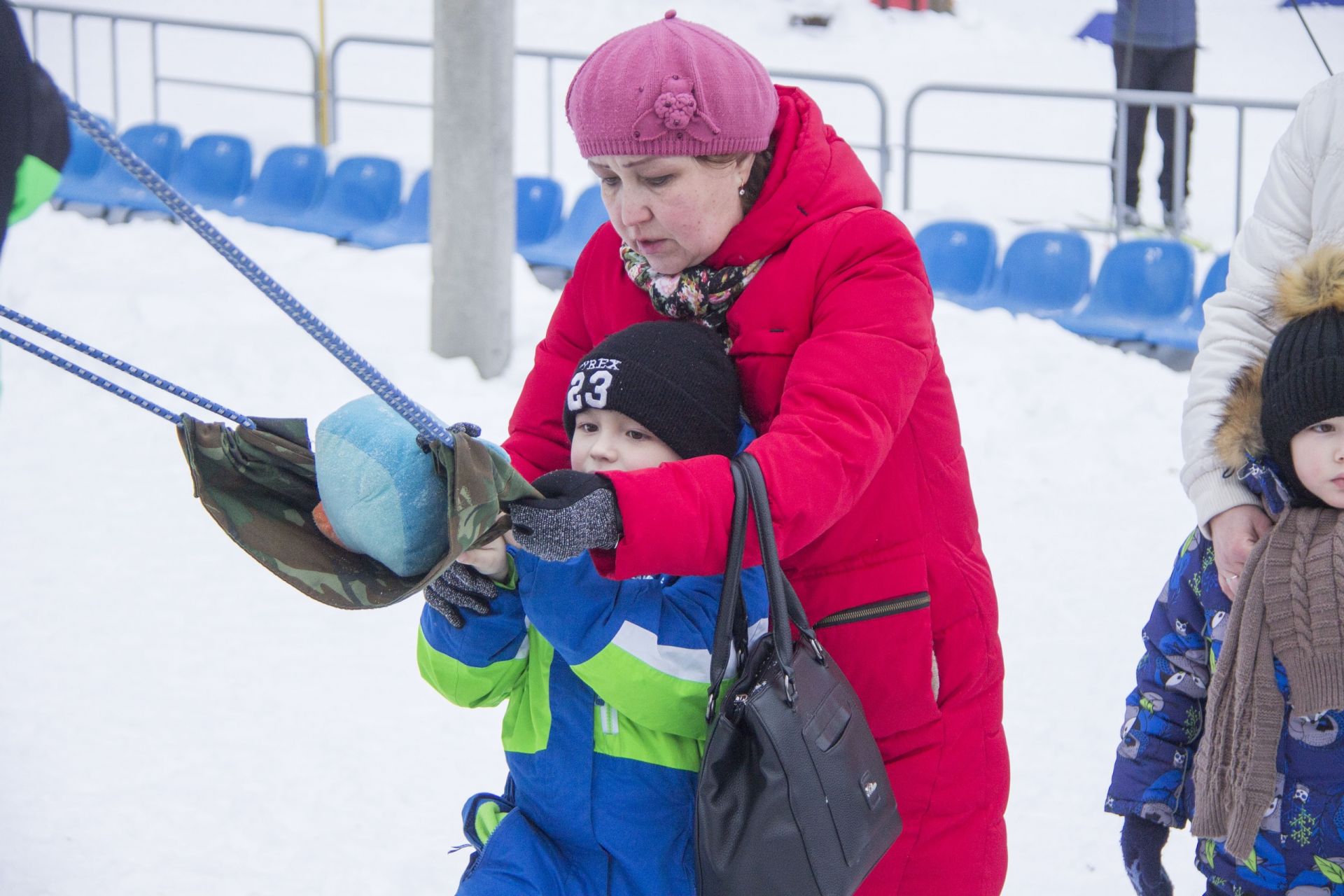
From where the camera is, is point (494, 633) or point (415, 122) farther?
point (415, 122)

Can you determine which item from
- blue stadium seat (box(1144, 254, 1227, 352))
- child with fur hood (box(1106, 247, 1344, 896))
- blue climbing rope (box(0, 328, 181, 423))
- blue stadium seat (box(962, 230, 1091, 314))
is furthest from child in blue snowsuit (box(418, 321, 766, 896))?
blue stadium seat (box(962, 230, 1091, 314))

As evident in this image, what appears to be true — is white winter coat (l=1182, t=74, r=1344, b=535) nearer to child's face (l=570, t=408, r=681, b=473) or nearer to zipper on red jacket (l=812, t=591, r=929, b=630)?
zipper on red jacket (l=812, t=591, r=929, b=630)

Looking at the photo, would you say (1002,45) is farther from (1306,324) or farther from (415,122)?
(1306,324)

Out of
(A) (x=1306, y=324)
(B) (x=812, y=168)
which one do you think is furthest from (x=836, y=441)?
(A) (x=1306, y=324)

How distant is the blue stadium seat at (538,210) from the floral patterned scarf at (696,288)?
7254mm

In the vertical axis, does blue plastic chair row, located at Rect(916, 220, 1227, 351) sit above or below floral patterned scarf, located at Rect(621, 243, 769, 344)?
below

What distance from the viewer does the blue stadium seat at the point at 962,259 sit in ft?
25.9

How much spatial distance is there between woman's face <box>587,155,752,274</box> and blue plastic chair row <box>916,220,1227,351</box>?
215 inches

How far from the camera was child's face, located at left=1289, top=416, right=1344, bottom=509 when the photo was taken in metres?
1.87

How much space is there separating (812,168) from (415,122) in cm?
1345

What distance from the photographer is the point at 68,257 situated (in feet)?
25.5

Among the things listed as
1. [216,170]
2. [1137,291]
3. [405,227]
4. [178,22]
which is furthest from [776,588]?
[178,22]

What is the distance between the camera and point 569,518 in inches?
53.9

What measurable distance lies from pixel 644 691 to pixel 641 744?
12 centimetres
